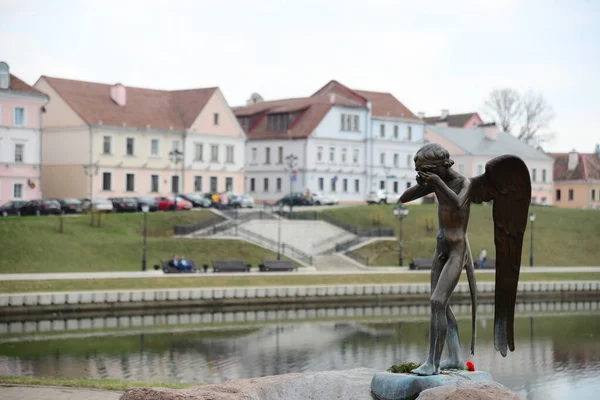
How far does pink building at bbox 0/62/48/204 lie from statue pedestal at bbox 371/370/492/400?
54090mm

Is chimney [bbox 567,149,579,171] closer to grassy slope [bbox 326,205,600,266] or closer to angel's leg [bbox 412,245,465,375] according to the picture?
grassy slope [bbox 326,205,600,266]

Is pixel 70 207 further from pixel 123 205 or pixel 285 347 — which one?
pixel 285 347

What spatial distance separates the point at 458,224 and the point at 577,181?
90262 millimetres

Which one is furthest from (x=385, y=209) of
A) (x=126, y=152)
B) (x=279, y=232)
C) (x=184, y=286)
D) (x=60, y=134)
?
(x=184, y=286)

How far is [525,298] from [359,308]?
917 cm

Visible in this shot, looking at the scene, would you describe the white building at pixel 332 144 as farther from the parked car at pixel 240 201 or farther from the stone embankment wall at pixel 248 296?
the stone embankment wall at pixel 248 296

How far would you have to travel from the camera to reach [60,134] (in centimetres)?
6956

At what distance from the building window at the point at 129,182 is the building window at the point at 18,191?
833 centimetres

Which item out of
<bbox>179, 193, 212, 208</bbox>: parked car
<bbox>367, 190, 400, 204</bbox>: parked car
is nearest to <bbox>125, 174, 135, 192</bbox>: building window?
<bbox>179, 193, 212, 208</bbox>: parked car

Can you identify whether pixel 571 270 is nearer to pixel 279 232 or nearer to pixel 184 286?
pixel 279 232

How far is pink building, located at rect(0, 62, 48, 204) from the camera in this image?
64.4 meters

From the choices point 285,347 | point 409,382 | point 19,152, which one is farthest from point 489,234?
point 409,382

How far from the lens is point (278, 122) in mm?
84500

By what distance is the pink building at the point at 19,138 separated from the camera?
64.4 m
